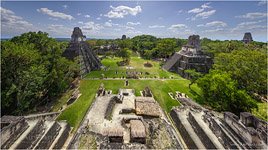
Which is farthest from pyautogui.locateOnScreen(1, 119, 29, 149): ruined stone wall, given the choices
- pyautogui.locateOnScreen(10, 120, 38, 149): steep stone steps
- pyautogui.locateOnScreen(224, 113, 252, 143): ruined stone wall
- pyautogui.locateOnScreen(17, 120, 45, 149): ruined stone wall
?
pyautogui.locateOnScreen(224, 113, 252, 143): ruined stone wall

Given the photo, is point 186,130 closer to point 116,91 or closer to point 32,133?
point 32,133

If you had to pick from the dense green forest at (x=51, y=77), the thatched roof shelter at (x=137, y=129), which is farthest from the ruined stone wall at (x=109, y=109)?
the dense green forest at (x=51, y=77)

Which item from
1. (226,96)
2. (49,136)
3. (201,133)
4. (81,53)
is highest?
(81,53)

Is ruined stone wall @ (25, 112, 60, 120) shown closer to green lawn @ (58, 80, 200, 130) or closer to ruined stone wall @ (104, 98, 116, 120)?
green lawn @ (58, 80, 200, 130)

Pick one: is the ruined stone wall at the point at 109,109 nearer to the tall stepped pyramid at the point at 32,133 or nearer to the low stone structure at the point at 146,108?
the low stone structure at the point at 146,108

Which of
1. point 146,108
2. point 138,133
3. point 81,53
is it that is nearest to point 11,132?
point 138,133

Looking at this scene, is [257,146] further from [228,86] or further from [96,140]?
[96,140]
